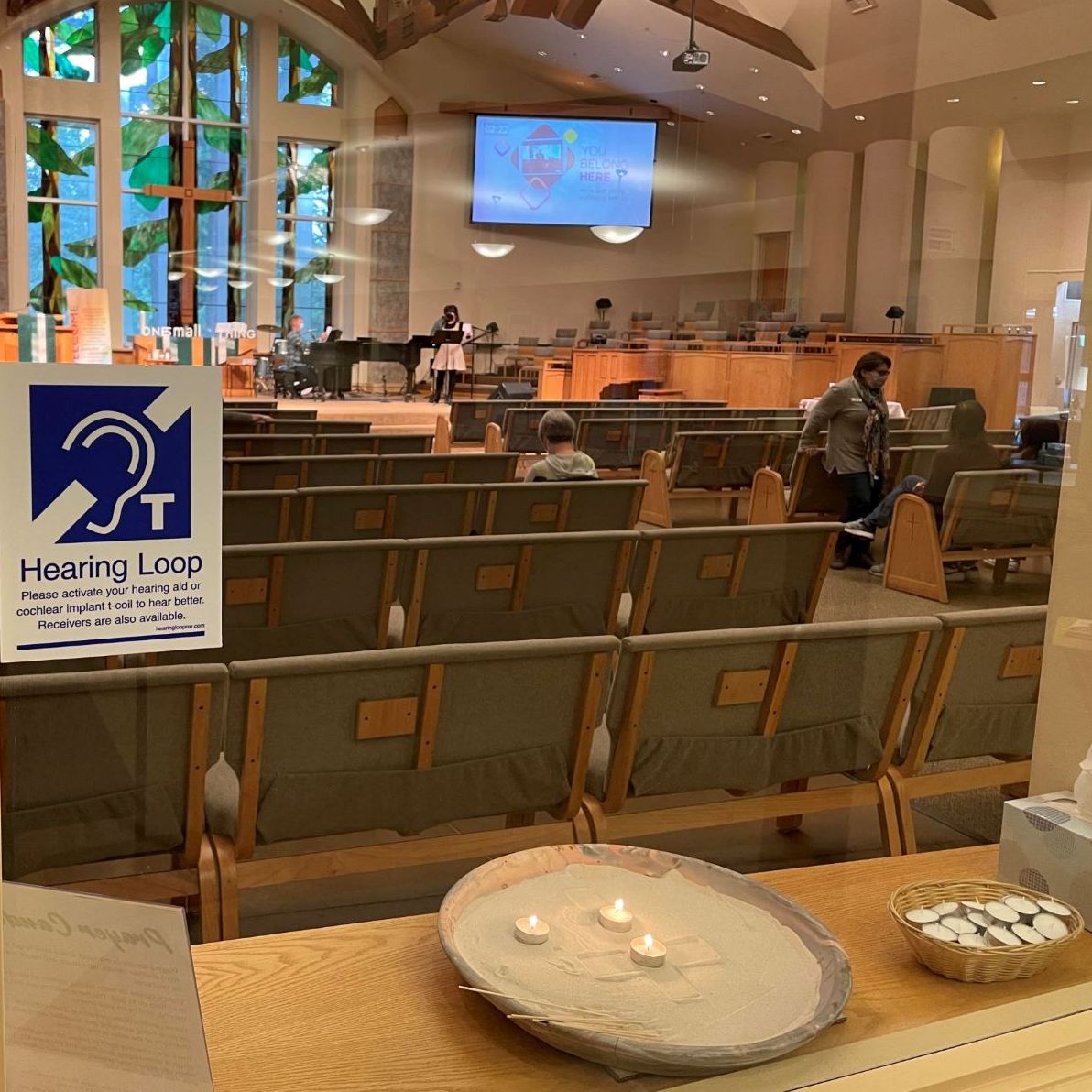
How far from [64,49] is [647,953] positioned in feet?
4.60

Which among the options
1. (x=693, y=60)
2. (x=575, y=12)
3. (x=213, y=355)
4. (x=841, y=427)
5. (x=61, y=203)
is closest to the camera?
(x=213, y=355)

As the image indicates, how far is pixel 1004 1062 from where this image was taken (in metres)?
1.52

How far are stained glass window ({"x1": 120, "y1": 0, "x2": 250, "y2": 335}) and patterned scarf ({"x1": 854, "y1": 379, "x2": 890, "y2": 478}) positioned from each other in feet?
7.43

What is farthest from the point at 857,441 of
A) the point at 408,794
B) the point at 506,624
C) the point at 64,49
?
the point at 64,49

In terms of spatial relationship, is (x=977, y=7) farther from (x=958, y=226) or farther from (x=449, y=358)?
(x=449, y=358)

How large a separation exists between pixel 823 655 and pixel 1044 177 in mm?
1296

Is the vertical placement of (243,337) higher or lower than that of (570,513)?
higher

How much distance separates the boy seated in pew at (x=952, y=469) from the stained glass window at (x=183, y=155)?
7.61 feet

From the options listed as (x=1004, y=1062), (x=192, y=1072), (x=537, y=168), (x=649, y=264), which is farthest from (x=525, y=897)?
(x=649, y=264)

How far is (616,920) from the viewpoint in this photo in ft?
4.71

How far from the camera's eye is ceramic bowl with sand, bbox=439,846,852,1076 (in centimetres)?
123

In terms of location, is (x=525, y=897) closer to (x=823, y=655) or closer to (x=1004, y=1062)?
(x=1004, y=1062)

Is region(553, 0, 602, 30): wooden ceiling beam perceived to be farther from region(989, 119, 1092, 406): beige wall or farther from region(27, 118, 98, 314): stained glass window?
region(27, 118, 98, 314): stained glass window

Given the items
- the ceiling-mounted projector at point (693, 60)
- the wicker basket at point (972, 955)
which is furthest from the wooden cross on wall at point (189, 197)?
the ceiling-mounted projector at point (693, 60)
